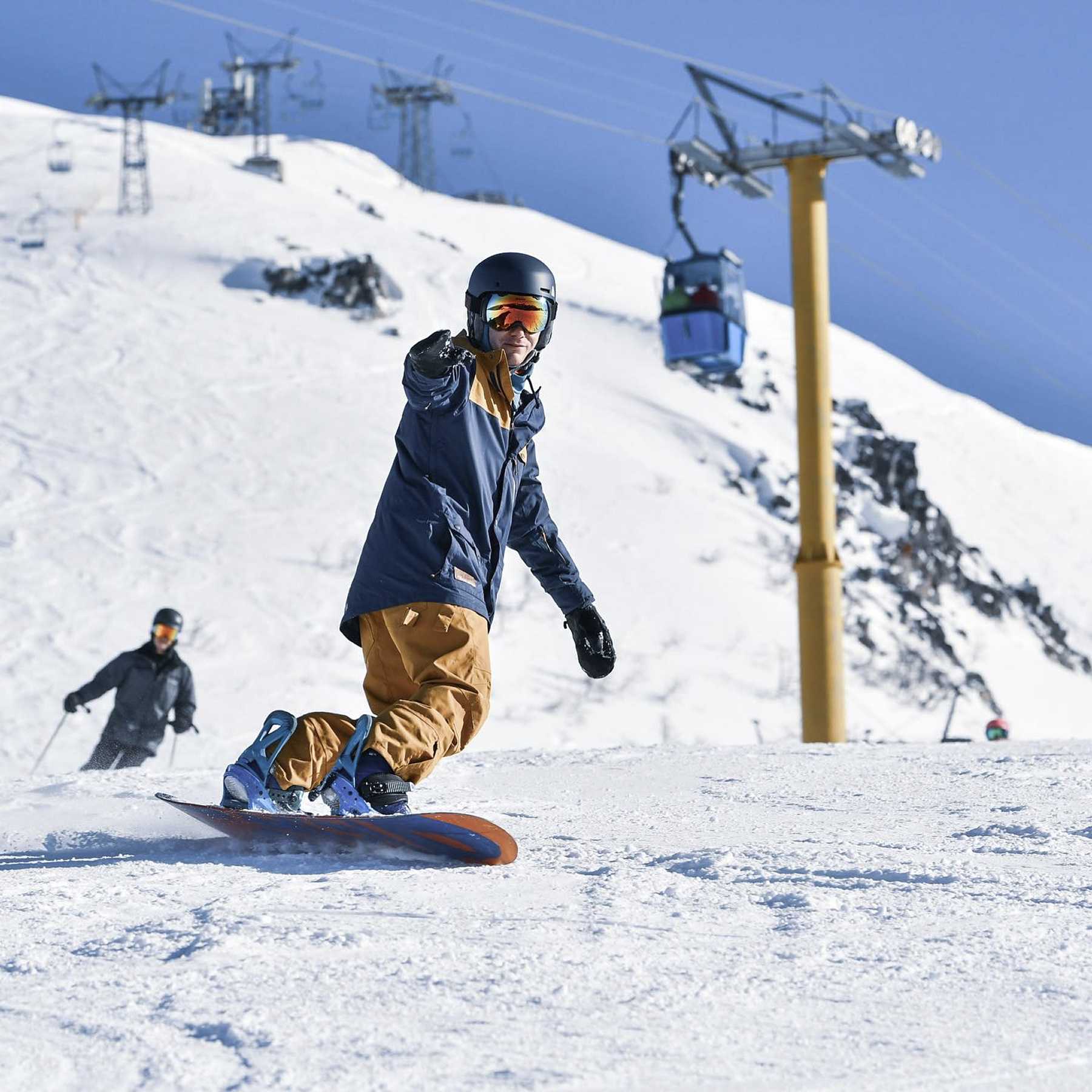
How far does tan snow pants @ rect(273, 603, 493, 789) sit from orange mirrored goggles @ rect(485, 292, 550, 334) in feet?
2.63

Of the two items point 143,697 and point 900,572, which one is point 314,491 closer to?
point 143,697

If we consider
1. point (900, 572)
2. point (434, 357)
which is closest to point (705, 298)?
point (434, 357)

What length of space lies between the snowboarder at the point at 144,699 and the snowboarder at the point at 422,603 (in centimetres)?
450

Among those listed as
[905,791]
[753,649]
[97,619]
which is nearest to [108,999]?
[905,791]

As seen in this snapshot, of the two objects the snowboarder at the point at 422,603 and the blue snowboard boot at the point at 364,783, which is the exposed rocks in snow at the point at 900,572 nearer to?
the snowboarder at the point at 422,603

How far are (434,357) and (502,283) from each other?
51 centimetres

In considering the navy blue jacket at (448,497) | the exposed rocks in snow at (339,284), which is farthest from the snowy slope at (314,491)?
the navy blue jacket at (448,497)

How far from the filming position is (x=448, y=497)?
3334 mm

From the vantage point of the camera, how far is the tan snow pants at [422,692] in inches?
128

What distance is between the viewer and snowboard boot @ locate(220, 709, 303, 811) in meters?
3.25

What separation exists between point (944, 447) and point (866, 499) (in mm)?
13334

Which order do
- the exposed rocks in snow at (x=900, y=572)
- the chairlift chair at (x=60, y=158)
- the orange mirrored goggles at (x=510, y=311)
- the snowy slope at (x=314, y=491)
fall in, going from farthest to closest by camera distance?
the chairlift chair at (x=60, y=158) < the exposed rocks in snow at (x=900, y=572) < the snowy slope at (x=314, y=491) < the orange mirrored goggles at (x=510, y=311)

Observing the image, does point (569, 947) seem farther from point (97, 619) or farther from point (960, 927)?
point (97, 619)

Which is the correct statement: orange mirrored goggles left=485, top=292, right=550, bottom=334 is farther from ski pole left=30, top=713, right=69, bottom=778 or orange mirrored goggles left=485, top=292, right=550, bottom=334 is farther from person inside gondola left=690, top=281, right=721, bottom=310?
person inside gondola left=690, top=281, right=721, bottom=310
